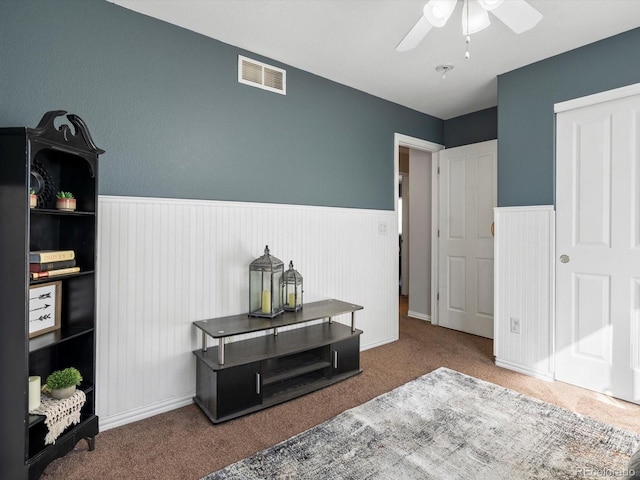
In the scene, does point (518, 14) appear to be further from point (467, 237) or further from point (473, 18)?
point (467, 237)

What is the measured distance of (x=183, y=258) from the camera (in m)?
2.33

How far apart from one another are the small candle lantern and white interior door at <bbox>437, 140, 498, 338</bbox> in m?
2.45

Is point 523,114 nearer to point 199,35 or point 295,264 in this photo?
point 295,264

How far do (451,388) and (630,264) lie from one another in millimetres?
1507

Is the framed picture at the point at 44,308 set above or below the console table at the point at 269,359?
above

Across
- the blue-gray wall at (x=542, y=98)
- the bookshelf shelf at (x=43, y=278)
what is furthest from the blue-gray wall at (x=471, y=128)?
the bookshelf shelf at (x=43, y=278)

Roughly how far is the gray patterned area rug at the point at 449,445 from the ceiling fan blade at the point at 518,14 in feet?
7.20

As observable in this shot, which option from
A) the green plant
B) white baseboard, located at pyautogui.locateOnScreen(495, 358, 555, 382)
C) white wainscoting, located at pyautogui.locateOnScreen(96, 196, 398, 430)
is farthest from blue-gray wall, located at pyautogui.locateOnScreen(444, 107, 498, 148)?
the green plant

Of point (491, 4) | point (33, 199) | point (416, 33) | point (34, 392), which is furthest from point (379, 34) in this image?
point (34, 392)

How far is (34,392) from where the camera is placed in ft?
5.08

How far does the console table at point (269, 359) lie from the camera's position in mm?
2141

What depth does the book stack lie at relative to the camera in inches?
62.0

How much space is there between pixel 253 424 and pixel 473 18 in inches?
111

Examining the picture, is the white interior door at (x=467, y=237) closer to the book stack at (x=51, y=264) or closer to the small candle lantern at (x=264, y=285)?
the small candle lantern at (x=264, y=285)
